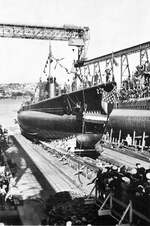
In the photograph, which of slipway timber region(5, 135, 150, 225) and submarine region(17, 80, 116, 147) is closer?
slipway timber region(5, 135, 150, 225)

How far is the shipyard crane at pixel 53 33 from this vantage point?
35.7m

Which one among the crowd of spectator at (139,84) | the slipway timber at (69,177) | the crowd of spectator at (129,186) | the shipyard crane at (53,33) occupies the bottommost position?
the slipway timber at (69,177)

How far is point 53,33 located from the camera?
36781 mm

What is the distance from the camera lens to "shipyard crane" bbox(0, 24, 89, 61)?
3569cm

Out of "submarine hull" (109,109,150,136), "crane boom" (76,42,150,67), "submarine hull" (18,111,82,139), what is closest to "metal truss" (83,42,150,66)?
"crane boom" (76,42,150,67)

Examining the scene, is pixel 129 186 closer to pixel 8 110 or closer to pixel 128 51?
pixel 128 51

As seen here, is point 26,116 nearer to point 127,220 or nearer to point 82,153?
point 82,153

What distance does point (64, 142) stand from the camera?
19.9 meters

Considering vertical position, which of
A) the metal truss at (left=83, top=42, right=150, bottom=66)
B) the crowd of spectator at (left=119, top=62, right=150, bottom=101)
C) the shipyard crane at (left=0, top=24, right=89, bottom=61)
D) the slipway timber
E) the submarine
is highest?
the shipyard crane at (left=0, top=24, right=89, bottom=61)

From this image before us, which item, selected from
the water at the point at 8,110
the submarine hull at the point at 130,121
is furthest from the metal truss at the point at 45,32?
the water at the point at 8,110

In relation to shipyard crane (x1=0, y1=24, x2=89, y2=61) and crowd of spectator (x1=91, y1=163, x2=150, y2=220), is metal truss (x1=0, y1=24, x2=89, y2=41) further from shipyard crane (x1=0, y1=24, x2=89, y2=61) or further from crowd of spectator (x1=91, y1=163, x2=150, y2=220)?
crowd of spectator (x1=91, y1=163, x2=150, y2=220)

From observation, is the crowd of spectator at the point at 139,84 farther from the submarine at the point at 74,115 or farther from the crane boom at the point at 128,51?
the submarine at the point at 74,115

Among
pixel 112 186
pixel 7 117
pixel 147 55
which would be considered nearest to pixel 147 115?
pixel 147 55

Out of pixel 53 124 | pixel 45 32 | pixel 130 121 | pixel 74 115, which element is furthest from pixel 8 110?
pixel 74 115
